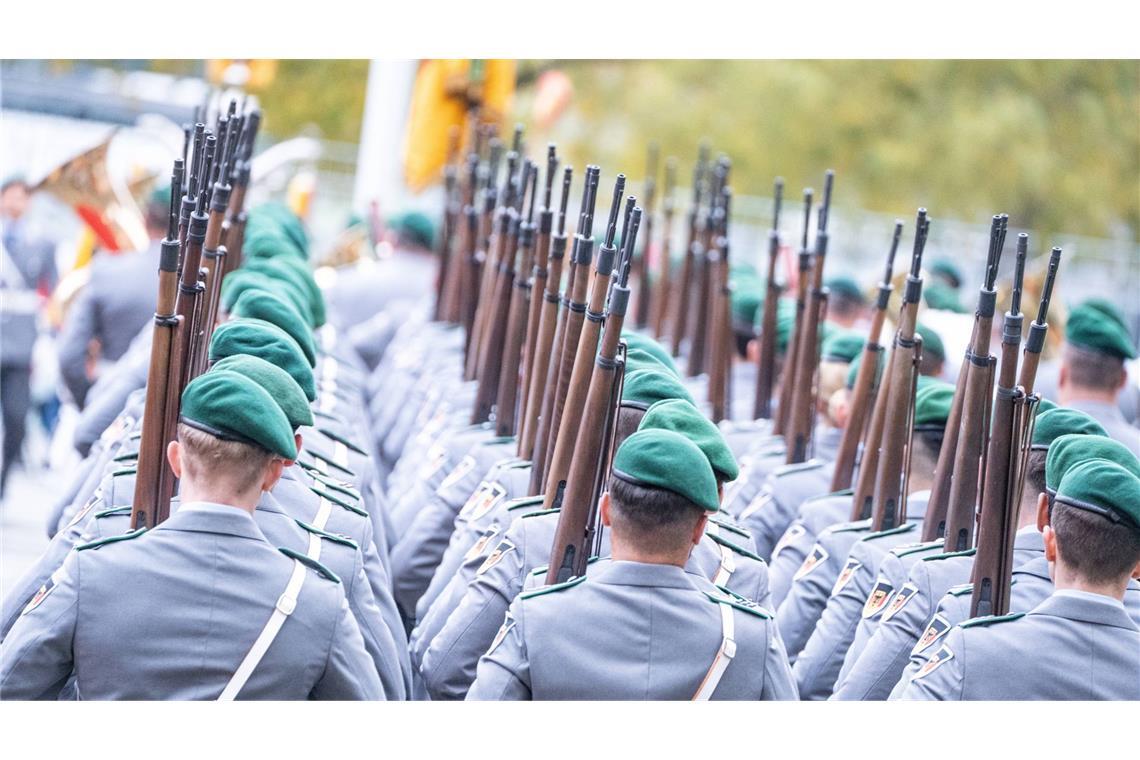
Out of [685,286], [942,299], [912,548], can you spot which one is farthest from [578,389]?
[942,299]

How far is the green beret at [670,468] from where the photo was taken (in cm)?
285

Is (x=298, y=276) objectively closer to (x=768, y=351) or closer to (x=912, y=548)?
(x=768, y=351)

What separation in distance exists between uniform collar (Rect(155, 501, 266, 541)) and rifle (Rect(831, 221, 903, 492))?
2447 mm

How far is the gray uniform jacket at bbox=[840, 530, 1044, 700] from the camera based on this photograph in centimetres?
343

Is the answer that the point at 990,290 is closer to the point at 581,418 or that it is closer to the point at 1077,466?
the point at 1077,466

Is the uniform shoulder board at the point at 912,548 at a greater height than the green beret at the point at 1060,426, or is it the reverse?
the green beret at the point at 1060,426

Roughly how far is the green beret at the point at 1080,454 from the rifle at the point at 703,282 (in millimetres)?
3930

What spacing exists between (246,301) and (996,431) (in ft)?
7.23

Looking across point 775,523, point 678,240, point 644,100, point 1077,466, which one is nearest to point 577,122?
point 644,100

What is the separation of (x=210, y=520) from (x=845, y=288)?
17.3 ft

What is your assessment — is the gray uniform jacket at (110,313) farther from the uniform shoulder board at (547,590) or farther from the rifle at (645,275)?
the uniform shoulder board at (547,590)

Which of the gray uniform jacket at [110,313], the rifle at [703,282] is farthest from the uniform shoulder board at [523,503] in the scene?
the gray uniform jacket at [110,313]

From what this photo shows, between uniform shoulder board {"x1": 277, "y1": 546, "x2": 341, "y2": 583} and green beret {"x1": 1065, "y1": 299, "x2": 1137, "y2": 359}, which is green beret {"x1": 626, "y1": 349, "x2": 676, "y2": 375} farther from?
green beret {"x1": 1065, "y1": 299, "x2": 1137, "y2": 359}

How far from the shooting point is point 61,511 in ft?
15.4
